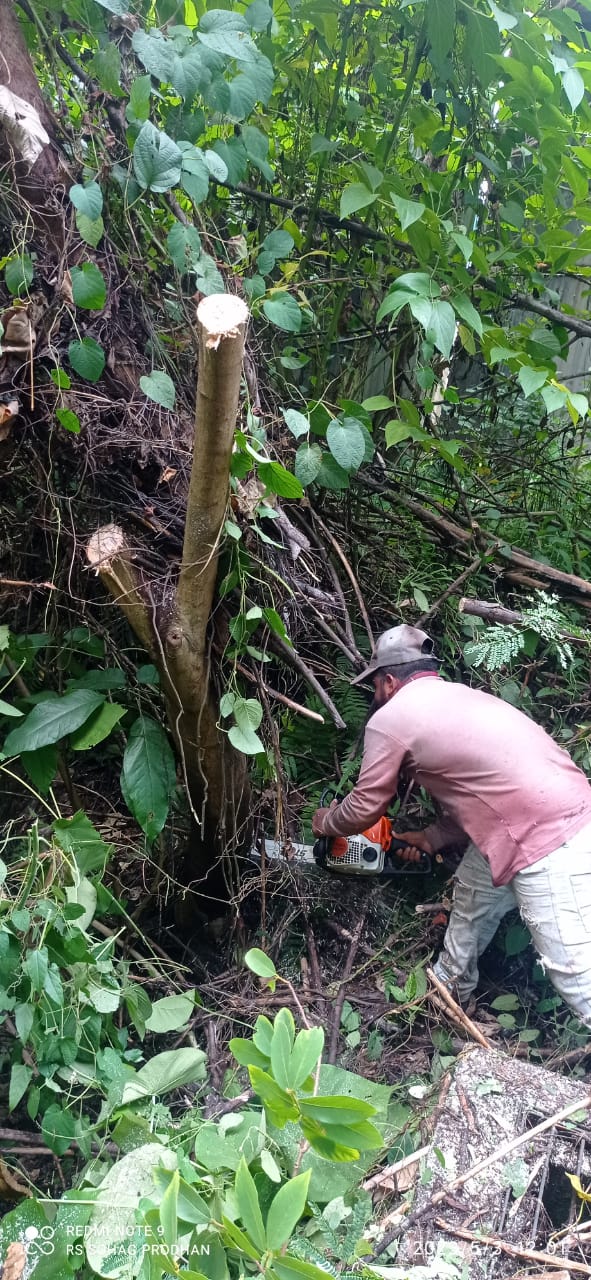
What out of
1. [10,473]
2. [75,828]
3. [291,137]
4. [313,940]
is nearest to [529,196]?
[291,137]

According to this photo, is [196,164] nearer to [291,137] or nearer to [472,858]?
[291,137]

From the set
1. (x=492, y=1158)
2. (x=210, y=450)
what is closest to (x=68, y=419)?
(x=210, y=450)

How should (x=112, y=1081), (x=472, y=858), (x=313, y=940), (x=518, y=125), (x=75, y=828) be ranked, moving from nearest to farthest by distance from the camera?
(x=112, y=1081)
(x=75, y=828)
(x=518, y=125)
(x=472, y=858)
(x=313, y=940)

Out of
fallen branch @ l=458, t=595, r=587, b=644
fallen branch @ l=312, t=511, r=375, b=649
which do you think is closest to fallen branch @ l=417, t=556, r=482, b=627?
fallen branch @ l=458, t=595, r=587, b=644

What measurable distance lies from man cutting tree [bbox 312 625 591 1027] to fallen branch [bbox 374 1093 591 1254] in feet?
1.23

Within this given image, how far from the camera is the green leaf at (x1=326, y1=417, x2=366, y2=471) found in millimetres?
2264

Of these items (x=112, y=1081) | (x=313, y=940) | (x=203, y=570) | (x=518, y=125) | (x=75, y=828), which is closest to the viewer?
(x=112, y=1081)

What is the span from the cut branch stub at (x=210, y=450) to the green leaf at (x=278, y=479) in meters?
0.17

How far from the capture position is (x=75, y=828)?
1.97 metres

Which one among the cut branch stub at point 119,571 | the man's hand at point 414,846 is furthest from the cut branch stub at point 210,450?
the man's hand at point 414,846

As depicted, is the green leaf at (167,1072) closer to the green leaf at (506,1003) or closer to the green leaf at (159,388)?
the green leaf at (506,1003)

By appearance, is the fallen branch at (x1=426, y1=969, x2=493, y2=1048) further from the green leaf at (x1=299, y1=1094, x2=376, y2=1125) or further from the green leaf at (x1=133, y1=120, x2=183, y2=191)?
the green leaf at (x1=133, y1=120, x2=183, y2=191)

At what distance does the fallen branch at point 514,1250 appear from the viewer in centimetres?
163

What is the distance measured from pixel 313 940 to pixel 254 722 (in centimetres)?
119
